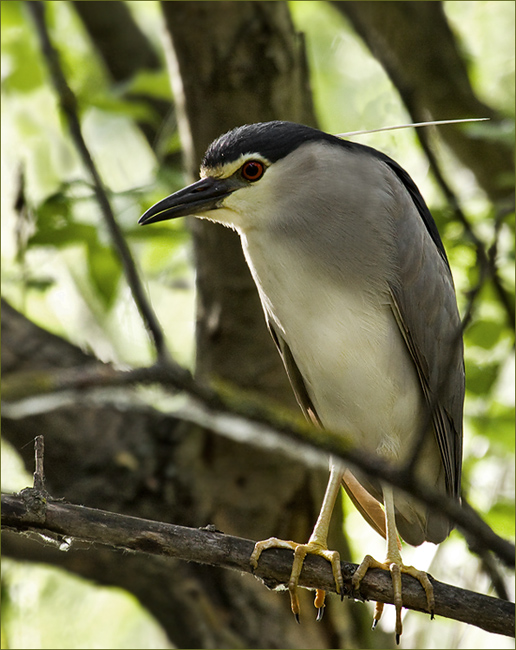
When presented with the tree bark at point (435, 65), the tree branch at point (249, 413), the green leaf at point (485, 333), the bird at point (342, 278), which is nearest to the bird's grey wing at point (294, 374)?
the bird at point (342, 278)

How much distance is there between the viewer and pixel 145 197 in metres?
2.61

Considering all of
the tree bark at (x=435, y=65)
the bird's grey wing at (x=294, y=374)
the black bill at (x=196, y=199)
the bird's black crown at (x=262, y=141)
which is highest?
the tree bark at (x=435, y=65)

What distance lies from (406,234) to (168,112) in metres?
1.86

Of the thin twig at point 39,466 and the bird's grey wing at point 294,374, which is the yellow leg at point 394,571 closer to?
the bird's grey wing at point 294,374

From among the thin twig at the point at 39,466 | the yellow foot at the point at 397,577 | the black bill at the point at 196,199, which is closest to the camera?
the thin twig at the point at 39,466

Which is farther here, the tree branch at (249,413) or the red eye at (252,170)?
the red eye at (252,170)

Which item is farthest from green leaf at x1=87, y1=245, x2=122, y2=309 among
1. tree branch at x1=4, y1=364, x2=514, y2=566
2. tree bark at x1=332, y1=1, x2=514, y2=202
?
tree branch at x1=4, y1=364, x2=514, y2=566

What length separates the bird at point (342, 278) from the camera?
1.91 metres

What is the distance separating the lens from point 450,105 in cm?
324

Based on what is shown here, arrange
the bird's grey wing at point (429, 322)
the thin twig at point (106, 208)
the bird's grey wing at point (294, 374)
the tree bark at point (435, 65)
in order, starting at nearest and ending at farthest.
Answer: the thin twig at point (106, 208) < the bird's grey wing at point (429, 322) < the bird's grey wing at point (294, 374) < the tree bark at point (435, 65)

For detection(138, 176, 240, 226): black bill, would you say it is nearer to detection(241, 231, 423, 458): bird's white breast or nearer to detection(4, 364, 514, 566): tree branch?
detection(241, 231, 423, 458): bird's white breast

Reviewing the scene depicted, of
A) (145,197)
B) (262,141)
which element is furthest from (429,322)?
(145,197)

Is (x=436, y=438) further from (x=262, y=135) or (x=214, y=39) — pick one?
(x=214, y=39)

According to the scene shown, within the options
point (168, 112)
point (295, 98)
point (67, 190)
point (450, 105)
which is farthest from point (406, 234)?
point (168, 112)
